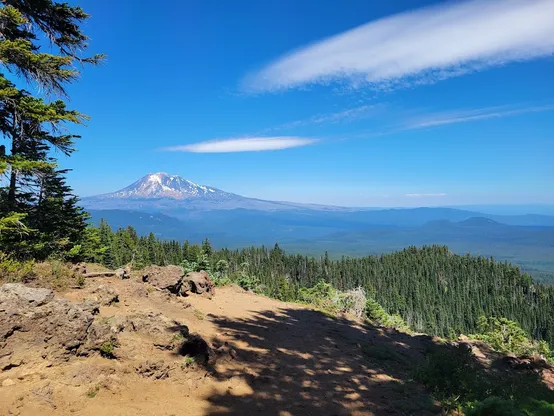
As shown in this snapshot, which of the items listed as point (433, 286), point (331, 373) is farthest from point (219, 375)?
point (433, 286)

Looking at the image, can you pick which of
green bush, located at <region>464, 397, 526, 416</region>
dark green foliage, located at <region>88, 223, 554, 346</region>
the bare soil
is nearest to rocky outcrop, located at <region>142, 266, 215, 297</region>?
the bare soil

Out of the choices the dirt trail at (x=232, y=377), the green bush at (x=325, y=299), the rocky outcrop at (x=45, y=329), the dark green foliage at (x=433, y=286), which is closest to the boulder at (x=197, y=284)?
the dirt trail at (x=232, y=377)

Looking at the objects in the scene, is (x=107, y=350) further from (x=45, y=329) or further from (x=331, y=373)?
(x=331, y=373)

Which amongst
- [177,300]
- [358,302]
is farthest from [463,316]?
[177,300]

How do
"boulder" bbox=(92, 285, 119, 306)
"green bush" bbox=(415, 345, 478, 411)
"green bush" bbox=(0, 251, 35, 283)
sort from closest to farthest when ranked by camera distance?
"green bush" bbox=(415, 345, 478, 411)
"green bush" bbox=(0, 251, 35, 283)
"boulder" bbox=(92, 285, 119, 306)

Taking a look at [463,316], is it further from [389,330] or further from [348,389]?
[348,389]

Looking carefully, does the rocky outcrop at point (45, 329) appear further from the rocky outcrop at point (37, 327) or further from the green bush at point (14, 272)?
the green bush at point (14, 272)

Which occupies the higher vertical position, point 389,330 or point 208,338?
point 208,338

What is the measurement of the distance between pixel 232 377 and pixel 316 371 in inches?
98.0

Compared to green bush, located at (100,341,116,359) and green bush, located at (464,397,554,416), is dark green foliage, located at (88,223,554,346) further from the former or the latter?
green bush, located at (464,397,554,416)

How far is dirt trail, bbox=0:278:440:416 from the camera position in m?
5.91

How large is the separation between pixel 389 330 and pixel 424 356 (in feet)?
12.2

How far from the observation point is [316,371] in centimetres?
902

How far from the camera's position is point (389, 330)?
53.7 ft
